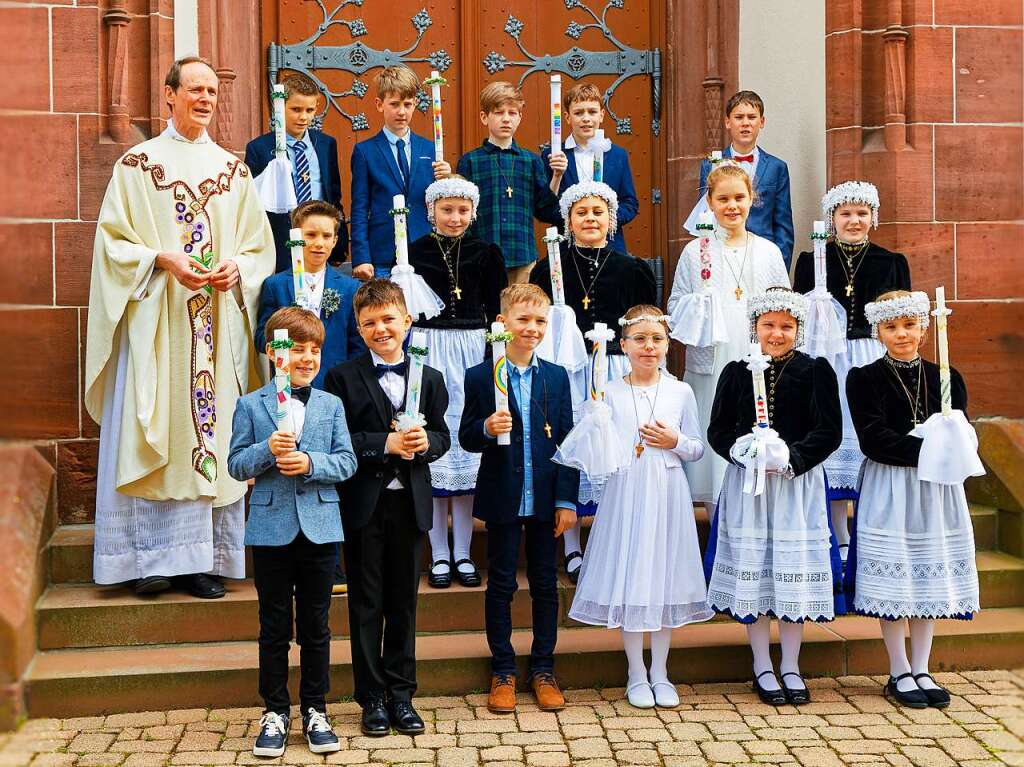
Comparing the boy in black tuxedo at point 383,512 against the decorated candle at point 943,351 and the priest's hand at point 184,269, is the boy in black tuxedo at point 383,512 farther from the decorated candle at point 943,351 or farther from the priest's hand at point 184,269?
the decorated candle at point 943,351

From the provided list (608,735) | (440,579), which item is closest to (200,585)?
(440,579)

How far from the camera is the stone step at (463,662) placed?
16.8 feet

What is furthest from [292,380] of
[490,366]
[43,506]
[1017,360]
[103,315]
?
[1017,360]

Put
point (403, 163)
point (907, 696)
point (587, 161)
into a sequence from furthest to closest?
point (587, 161)
point (403, 163)
point (907, 696)

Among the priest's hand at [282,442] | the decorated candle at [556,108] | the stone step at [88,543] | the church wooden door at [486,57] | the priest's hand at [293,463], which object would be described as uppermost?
the church wooden door at [486,57]

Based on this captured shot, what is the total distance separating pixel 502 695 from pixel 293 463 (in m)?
1.36

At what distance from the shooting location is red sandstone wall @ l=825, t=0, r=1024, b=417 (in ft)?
24.2

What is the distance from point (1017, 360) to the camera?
285 inches

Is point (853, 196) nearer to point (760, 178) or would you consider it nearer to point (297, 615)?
point (760, 178)

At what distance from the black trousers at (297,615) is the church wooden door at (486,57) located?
414 centimetres

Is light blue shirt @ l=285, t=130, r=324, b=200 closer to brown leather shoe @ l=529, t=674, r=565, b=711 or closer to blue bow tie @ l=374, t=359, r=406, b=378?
blue bow tie @ l=374, t=359, r=406, b=378

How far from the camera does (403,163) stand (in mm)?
6770

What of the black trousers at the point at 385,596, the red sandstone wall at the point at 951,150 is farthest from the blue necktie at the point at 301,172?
the red sandstone wall at the point at 951,150

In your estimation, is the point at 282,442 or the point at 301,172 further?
the point at 301,172
